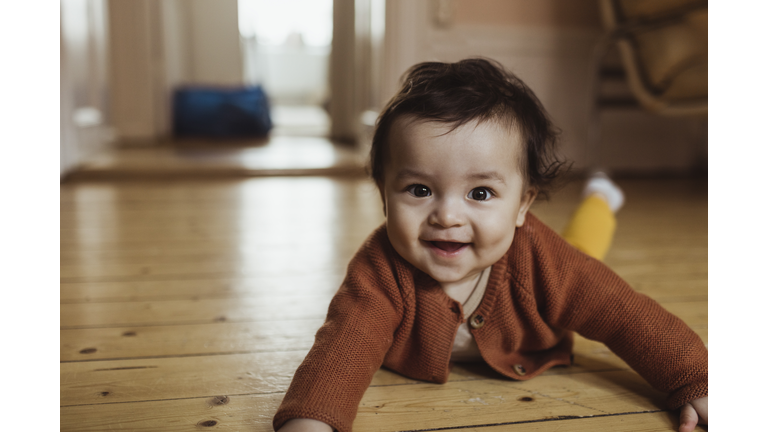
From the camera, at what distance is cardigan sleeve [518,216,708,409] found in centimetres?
62

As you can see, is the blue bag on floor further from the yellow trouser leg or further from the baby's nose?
the baby's nose

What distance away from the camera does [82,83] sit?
244 centimetres

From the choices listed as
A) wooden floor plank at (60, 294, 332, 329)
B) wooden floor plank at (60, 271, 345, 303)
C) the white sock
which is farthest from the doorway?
wooden floor plank at (60, 294, 332, 329)

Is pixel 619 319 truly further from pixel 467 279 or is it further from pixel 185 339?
pixel 185 339

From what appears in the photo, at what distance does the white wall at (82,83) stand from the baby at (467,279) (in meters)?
1.90

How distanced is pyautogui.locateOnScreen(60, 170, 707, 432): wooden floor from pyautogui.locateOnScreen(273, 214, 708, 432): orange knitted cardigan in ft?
0.11

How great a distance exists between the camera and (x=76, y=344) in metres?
0.78

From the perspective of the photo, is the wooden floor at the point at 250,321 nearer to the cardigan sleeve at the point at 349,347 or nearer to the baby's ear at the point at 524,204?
the cardigan sleeve at the point at 349,347

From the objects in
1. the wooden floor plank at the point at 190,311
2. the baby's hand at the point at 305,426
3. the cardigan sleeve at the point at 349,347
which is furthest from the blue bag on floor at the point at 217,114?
the baby's hand at the point at 305,426

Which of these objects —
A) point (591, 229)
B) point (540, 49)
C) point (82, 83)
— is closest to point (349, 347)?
point (591, 229)

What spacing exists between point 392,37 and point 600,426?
79.9 inches

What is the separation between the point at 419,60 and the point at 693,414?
201 centimetres
